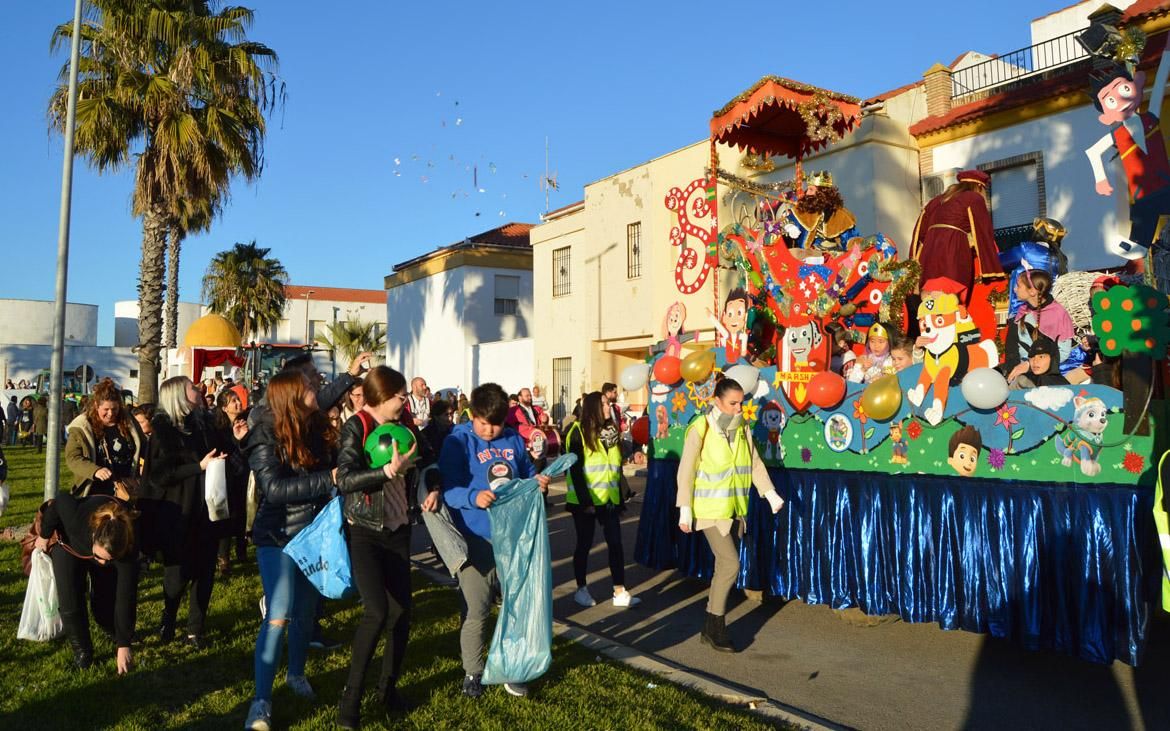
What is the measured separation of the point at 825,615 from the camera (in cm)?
702

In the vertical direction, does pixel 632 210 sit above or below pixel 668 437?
above

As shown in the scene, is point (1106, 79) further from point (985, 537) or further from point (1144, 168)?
point (985, 537)

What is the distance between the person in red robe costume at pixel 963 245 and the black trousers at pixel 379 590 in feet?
16.8

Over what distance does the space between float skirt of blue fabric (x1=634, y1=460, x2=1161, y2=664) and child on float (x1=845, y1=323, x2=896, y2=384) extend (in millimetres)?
872

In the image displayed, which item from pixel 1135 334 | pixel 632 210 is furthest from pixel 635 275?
pixel 1135 334

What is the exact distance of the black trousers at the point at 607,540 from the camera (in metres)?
7.31

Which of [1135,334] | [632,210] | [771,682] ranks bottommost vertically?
[771,682]

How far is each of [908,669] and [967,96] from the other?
16.8 meters

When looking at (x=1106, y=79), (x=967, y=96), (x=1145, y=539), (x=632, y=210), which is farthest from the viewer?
(x=632, y=210)

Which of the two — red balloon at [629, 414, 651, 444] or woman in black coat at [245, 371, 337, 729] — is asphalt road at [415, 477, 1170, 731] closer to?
red balloon at [629, 414, 651, 444]

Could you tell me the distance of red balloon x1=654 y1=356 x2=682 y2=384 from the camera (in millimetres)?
7832

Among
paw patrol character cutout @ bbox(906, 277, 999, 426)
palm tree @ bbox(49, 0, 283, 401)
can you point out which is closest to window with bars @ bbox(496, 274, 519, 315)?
palm tree @ bbox(49, 0, 283, 401)

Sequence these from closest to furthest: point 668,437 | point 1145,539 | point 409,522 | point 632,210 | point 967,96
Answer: point 409,522, point 1145,539, point 668,437, point 967,96, point 632,210

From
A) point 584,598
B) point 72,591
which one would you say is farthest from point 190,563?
point 584,598
